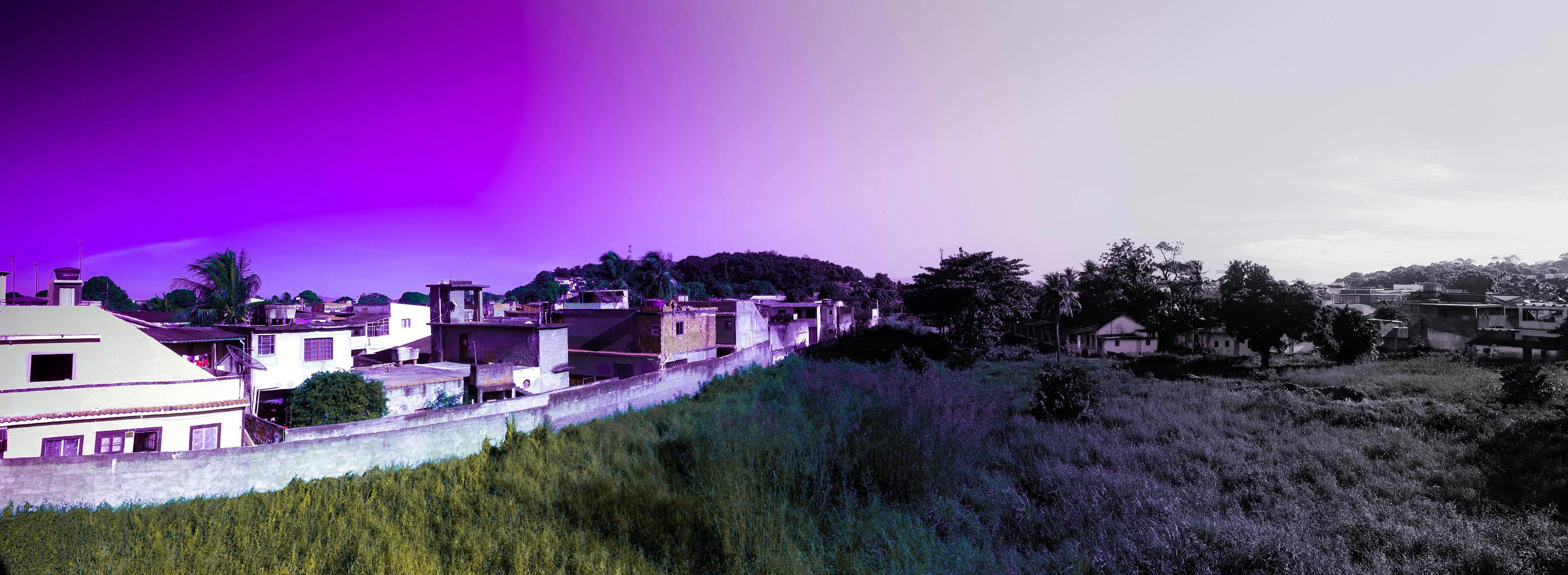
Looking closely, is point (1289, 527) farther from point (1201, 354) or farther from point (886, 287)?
point (886, 287)

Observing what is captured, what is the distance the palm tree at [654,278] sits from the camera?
33969mm

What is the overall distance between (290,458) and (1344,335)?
35271 millimetres

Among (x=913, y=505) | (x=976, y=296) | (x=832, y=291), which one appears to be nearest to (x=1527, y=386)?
(x=913, y=505)

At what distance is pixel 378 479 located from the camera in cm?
943

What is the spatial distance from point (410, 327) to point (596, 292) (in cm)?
871

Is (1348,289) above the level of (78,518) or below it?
above

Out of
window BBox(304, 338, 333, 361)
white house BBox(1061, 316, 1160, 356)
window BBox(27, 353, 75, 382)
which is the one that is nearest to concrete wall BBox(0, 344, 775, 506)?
window BBox(27, 353, 75, 382)

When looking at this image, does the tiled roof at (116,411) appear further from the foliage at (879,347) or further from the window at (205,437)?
the foliage at (879,347)

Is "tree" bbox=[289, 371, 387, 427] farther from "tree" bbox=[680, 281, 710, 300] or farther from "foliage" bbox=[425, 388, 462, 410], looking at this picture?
"tree" bbox=[680, 281, 710, 300]

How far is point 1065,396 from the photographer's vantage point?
566 inches

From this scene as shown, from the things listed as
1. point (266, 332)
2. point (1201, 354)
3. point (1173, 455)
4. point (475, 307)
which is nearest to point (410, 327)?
point (475, 307)

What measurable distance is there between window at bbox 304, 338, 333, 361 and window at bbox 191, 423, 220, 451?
4777 millimetres

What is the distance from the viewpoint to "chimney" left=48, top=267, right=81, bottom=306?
10852 millimetres

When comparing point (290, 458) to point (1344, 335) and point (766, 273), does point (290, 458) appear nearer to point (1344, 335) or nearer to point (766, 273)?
point (1344, 335)
